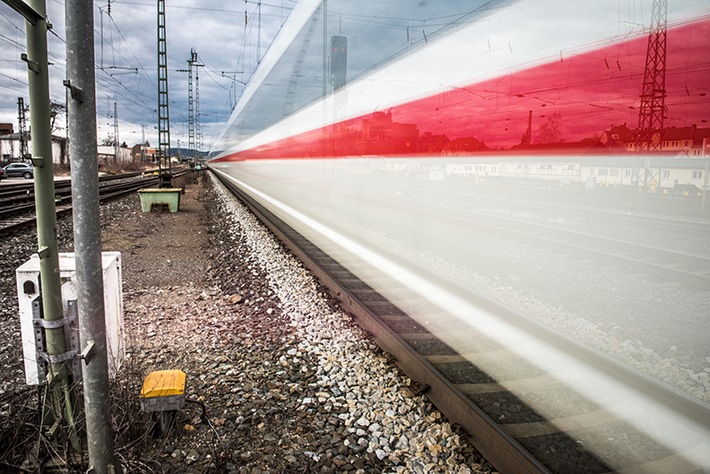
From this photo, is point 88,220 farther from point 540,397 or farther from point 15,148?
point 15,148

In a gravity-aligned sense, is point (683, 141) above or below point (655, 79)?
below

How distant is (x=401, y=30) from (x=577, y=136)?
229cm

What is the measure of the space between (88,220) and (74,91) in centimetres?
44

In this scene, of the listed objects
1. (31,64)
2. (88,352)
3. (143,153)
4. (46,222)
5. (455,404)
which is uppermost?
(143,153)

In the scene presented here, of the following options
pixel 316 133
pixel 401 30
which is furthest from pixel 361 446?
pixel 316 133

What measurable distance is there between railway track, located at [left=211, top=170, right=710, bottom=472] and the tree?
1.51 meters

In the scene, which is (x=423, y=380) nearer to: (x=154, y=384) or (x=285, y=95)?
(x=154, y=384)

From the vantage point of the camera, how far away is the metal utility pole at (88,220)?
1.65 meters

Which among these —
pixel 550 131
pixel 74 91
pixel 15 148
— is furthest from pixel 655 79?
pixel 15 148

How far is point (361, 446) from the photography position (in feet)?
8.78

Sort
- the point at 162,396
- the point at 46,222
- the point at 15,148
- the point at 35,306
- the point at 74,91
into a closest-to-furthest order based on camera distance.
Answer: the point at 74,91 → the point at 46,222 → the point at 35,306 → the point at 162,396 → the point at 15,148

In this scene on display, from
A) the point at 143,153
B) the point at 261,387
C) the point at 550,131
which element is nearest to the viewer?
the point at 550,131

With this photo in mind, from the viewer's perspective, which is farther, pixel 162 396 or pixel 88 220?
pixel 162 396

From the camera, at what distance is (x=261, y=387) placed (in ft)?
11.0
